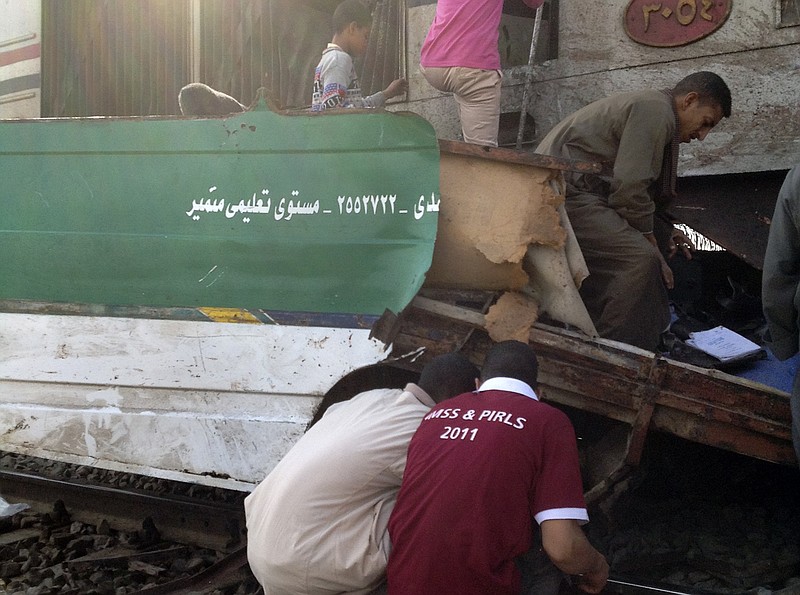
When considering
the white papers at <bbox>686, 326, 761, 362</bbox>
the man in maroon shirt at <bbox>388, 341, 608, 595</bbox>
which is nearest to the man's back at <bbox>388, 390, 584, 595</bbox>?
the man in maroon shirt at <bbox>388, 341, 608, 595</bbox>

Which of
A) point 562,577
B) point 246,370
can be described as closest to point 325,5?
point 246,370

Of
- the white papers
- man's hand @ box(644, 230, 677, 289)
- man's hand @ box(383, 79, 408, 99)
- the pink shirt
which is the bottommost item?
the white papers

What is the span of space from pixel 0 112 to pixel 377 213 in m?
6.99

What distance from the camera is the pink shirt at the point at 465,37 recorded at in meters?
4.52

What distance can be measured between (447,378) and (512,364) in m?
0.32

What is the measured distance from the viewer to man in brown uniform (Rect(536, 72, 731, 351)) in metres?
3.62

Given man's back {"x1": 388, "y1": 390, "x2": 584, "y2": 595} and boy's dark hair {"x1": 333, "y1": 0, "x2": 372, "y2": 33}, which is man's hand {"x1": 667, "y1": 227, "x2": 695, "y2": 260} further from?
man's back {"x1": 388, "y1": 390, "x2": 584, "y2": 595}

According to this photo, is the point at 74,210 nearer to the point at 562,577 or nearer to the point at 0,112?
the point at 562,577

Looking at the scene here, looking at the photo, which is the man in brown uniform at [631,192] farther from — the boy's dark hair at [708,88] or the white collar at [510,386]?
the white collar at [510,386]

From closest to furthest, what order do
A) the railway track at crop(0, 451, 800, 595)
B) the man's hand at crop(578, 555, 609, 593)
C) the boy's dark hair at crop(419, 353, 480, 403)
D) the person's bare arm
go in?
the person's bare arm < the man's hand at crop(578, 555, 609, 593) < the boy's dark hair at crop(419, 353, 480, 403) < the railway track at crop(0, 451, 800, 595)

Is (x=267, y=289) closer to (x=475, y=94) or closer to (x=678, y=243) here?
(x=475, y=94)

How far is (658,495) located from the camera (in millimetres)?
4090

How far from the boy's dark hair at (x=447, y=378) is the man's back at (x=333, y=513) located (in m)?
0.21

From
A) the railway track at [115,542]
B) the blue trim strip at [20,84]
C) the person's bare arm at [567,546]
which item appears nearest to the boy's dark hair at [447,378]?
the person's bare arm at [567,546]
